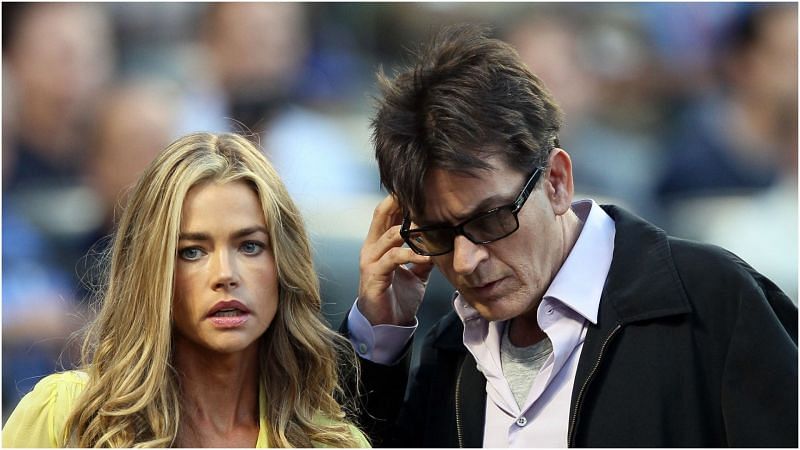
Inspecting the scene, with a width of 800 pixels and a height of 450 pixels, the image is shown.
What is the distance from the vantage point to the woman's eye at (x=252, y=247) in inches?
99.3

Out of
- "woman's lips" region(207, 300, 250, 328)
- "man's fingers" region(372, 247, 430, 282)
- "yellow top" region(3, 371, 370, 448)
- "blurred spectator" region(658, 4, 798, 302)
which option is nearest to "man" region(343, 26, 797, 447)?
"man's fingers" region(372, 247, 430, 282)

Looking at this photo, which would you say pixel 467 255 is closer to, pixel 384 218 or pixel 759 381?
pixel 384 218

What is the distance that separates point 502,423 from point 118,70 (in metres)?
3.45

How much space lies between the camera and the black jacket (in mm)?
2332

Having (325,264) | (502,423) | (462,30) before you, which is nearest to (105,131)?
(325,264)

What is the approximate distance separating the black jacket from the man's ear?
169 mm

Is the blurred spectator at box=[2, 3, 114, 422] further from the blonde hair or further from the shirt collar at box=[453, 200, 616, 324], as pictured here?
the shirt collar at box=[453, 200, 616, 324]

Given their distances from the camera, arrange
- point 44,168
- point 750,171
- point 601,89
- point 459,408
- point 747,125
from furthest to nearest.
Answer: point 601,89 → point 747,125 → point 750,171 → point 44,168 → point 459,408

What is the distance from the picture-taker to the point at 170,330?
250 centimetres

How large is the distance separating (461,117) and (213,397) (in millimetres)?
886

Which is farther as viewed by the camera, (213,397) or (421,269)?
(421,269)

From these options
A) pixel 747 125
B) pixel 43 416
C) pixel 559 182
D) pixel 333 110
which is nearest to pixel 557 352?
pixel 559 182

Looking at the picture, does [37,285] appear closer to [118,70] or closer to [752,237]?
[118,70]

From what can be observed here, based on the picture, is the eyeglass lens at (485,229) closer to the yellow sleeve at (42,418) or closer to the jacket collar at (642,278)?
the jacket collar at (642,278)
